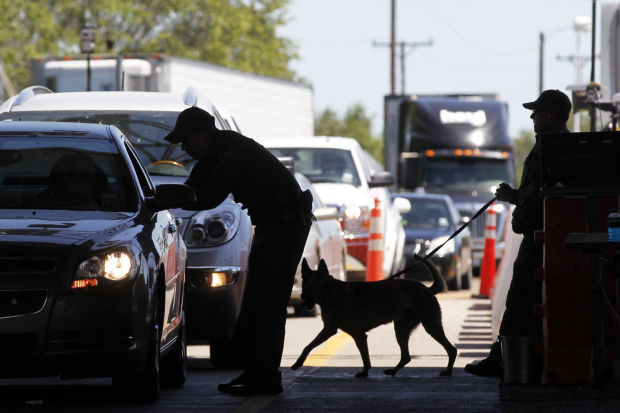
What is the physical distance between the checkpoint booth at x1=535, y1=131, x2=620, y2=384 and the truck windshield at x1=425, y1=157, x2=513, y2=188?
2461 cm

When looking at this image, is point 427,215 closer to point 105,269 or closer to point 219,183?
point 219,183

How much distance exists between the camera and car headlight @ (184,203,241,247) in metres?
10.6

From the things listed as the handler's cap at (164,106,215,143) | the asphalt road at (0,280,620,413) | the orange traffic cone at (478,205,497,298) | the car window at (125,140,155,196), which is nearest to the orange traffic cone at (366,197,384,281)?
the orange traffic cone at (478,205,497,298)

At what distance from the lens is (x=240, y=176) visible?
8914mm

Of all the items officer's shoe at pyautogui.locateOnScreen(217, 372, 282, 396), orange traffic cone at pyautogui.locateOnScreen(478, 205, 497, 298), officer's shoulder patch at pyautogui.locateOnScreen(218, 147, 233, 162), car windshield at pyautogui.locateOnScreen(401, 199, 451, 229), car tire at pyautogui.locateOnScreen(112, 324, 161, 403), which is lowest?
orange traffic cone at pyautogui.locateOnScreen(478, 205, 497, 298)

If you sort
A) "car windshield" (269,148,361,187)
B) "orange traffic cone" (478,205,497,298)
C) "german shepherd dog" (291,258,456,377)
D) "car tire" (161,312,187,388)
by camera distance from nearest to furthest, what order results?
"car tire" (161,312,187,388), "german shepherd dog" (291,258,456,377), "car windshield" (269,148,361,187), "orange traffic cone" (478,205,497,298)

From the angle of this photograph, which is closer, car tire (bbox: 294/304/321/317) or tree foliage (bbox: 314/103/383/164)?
car tire (bbox: 294/304/321/317)

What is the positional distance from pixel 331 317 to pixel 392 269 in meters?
10.7

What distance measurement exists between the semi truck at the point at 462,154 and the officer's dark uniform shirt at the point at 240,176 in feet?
77.6

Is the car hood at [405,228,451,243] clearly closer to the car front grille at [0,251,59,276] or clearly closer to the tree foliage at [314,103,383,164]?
the car front grille at [0,251,59,276]

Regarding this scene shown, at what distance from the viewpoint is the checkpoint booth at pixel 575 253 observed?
28.2 ft

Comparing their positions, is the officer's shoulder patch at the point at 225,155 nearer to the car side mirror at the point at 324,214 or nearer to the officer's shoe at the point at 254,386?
the officer's shoe at the point at 254,386

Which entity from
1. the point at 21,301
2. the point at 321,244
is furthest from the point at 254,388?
the point at 321,244

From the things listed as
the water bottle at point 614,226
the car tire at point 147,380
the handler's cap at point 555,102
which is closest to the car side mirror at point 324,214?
the handler's cap at point 555,102
